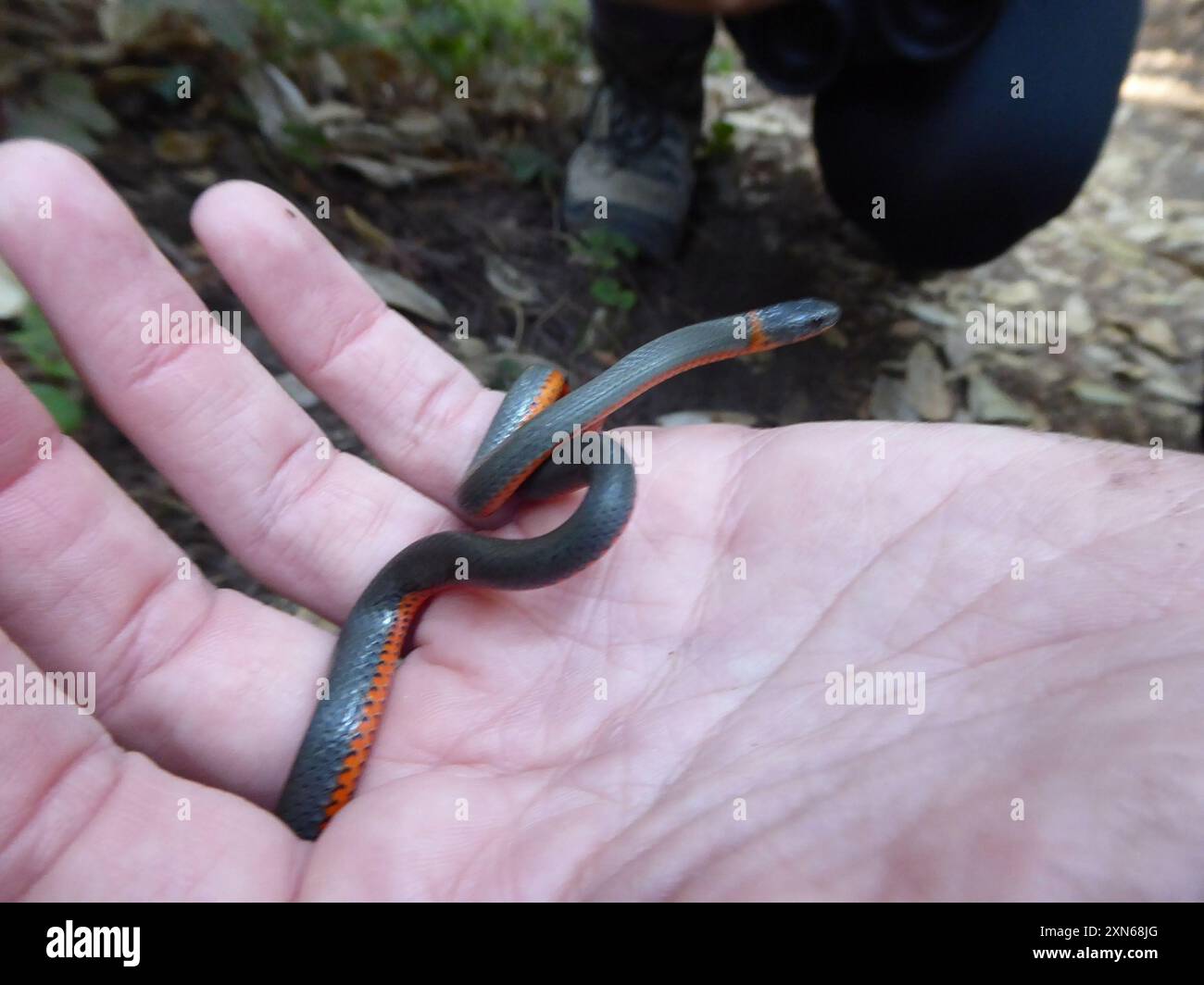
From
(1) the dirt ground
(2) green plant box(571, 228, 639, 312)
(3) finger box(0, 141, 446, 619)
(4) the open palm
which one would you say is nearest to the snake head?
(4) the open palm

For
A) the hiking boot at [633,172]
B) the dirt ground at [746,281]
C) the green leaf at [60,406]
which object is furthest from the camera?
the hiking boot at [633,172]

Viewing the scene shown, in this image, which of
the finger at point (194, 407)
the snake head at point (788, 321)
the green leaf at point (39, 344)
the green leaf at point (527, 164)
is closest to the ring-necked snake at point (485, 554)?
the finger at point (194, 407)

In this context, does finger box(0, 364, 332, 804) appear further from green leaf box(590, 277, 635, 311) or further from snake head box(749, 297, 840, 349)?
green leaf box(590, 277, 635, 311)

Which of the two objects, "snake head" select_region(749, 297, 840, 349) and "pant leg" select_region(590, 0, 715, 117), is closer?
"snake head" select_region(749, 297, 840, 349)

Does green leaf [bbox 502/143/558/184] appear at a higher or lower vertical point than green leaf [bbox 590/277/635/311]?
higher

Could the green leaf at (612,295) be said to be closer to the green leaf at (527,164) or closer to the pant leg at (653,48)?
the green leaf at (527,164)

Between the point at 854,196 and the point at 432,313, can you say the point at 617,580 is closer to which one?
the point at 432,313
